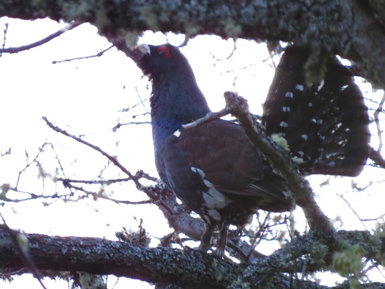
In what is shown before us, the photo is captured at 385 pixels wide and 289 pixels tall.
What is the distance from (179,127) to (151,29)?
3873 millimetres

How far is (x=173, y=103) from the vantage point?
5.68 metres

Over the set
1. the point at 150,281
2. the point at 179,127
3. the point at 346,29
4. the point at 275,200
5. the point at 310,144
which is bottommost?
the point at 346,29

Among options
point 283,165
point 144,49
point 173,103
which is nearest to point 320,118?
point 173,103

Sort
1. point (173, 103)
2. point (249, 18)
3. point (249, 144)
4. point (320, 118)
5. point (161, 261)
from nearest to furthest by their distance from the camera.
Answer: point (249, 18) < point (161, 261) < point (320, 118) < point (249, 144) < point (173, 103)

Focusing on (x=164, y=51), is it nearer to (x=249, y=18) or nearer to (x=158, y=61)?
(x=158, y=61)

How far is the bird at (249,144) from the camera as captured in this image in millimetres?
4117

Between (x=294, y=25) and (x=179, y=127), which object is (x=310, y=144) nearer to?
(x=179, y=127)

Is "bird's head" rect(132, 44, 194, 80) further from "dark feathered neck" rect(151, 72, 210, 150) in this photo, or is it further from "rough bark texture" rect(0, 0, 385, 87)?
"rough bark texture" rect(0, 0, 385, 87)

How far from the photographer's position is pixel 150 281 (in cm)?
374

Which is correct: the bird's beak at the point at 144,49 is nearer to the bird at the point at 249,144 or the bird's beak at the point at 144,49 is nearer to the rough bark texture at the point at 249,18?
the bird at the point at 249,144

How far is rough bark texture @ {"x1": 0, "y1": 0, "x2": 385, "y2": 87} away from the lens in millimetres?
1517

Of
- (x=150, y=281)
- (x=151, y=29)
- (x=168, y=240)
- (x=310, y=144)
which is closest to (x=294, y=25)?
(x=151, y=29)

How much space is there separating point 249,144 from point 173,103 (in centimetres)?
103

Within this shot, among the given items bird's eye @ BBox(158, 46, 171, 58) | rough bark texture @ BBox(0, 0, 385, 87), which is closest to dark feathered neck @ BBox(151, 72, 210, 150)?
bird's eye @ BBox(158, 46, 171, 58)
